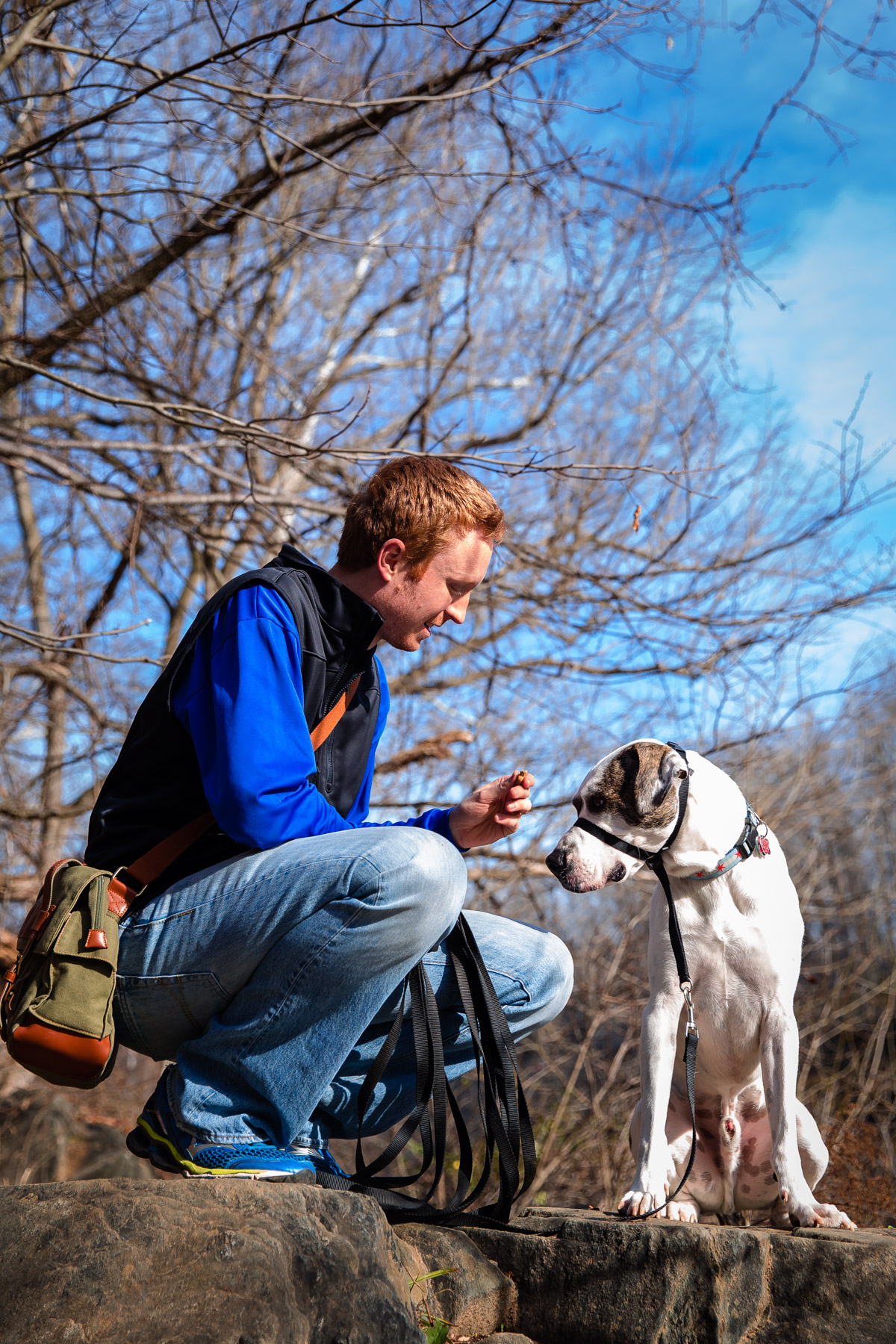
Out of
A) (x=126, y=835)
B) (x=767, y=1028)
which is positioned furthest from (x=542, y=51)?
(x=767, y=1028)

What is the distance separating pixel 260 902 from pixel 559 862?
2.77 feet

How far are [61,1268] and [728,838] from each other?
5.66 feet

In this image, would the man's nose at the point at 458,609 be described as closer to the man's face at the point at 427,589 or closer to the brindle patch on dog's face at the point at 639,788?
the man's face at the point at 427,589

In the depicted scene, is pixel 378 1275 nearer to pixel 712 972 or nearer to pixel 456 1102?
pixel 456 1102

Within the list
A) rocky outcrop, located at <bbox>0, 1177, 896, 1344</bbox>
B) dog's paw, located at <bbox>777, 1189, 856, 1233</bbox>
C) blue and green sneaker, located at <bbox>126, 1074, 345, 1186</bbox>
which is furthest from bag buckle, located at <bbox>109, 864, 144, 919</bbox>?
dog's paw, located at <bbox>777, 1189, 856, 1233</bbox>

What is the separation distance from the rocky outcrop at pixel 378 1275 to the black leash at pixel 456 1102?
0.24 ft

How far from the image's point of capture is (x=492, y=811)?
261cm

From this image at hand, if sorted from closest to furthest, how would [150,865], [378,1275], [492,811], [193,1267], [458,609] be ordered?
[193,1267] < [378,1275] < [150,865] < [492,811] < [458,609]

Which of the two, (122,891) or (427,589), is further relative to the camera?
(427,589)

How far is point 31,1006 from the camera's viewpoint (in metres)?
2.01

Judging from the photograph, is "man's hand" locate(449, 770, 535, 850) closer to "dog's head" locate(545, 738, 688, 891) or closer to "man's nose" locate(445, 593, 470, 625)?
"dog's head" locate(545, 738, 688, 891)

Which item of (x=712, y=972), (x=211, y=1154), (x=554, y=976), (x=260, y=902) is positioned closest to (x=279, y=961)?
(x=260, y=902)

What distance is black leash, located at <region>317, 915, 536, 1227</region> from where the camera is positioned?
7.69 feet

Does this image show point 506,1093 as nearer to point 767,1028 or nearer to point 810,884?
point 767,1028
